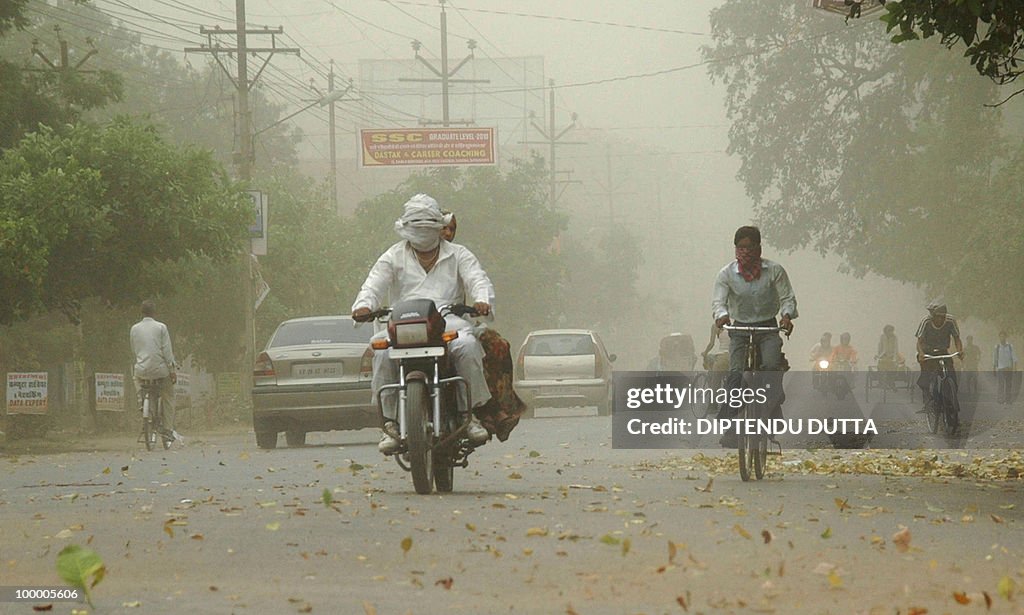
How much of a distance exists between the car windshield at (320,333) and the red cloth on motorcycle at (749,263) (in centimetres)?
856

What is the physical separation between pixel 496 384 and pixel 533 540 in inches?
124

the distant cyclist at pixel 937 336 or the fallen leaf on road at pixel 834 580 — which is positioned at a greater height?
the distant cyclist at pixel 937 336

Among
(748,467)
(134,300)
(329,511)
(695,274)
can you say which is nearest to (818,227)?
(134,300)

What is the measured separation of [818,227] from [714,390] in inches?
1378

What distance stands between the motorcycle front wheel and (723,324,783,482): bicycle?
2750mm

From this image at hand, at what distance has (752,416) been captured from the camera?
12398 millimetres

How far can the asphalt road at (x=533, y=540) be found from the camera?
6.38 m

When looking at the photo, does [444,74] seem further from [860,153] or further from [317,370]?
[317,370]

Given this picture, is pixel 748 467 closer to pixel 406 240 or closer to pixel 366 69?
pixel 406 240

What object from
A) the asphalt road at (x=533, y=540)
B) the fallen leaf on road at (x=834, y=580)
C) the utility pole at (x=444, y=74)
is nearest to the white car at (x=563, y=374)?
the asphalt road at (x=533, y=540)

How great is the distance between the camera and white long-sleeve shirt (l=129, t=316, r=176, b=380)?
815 inches

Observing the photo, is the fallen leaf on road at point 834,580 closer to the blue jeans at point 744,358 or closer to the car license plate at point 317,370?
the blue jeans at point 744,358

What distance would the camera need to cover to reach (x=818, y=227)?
5219cm

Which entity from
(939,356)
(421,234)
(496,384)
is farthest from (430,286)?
(939,356)
